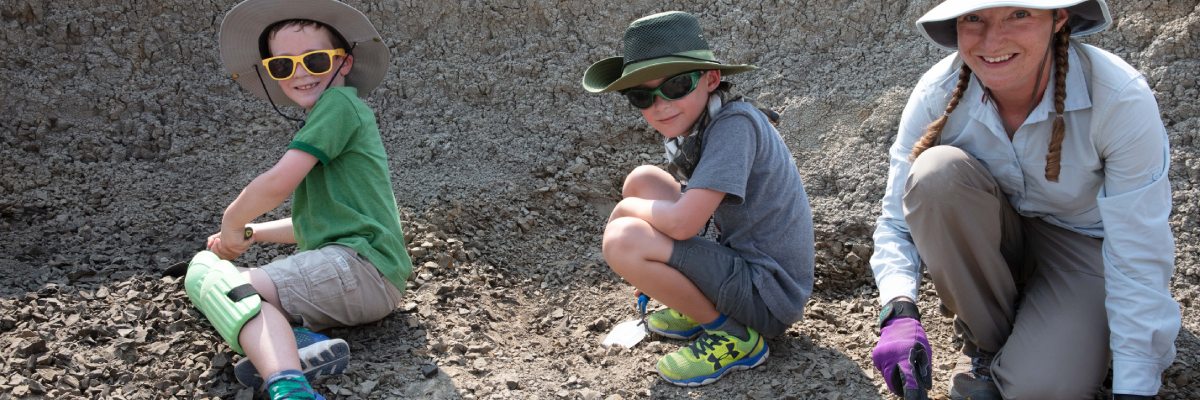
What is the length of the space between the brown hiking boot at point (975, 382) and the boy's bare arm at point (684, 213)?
803 millimetres

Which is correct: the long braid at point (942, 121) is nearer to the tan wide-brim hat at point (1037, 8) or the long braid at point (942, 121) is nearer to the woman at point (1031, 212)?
the woman at point (1031, 212)

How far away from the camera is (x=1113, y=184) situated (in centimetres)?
231

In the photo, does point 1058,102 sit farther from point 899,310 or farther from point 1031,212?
point 899,310

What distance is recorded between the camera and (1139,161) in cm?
227

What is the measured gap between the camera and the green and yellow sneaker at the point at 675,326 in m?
3.00

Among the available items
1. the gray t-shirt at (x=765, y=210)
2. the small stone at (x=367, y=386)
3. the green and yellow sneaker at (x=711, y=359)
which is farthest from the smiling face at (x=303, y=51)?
the green and yellow sneaker at (x=711, y=359)

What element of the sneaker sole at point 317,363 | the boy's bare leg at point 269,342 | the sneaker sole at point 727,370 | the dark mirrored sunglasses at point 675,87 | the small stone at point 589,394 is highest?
the dark mirrored sunglasses at point 675,87

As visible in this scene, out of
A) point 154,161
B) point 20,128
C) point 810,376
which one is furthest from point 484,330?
point 20,128

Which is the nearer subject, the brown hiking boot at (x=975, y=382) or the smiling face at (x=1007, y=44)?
the smiling face at (x=1007, y=44)

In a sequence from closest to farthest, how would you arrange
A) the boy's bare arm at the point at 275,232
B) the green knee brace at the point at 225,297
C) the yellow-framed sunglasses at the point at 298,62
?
the green knee brace at the point at 225,297, the yellow-framed sunglasses at the point at 298,62, the boy's bare arm at the point at 275,232

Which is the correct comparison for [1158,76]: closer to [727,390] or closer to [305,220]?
[727,390]

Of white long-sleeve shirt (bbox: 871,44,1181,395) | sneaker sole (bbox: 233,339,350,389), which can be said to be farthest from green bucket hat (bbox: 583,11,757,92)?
sneaker sole (bbox: 233,339,350,389)

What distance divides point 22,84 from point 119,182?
2.45 ft

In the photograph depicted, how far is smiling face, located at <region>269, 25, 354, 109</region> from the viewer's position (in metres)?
2.93
